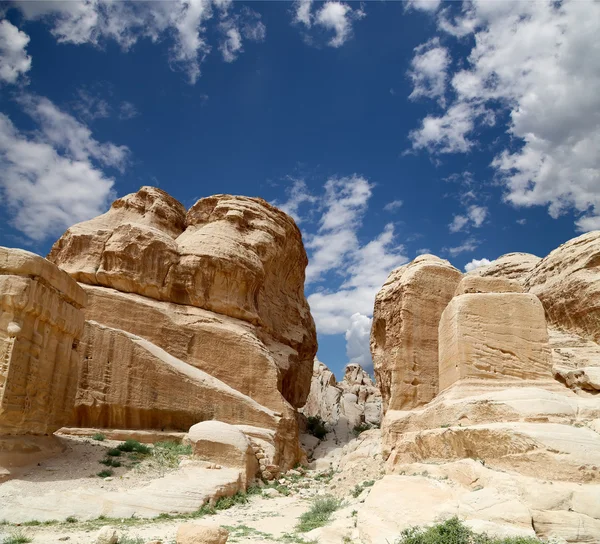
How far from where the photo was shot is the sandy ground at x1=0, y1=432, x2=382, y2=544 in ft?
30.7

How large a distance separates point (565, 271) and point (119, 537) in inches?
681

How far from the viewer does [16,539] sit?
8.79 meters

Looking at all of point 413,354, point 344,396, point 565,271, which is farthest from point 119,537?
point 344,396

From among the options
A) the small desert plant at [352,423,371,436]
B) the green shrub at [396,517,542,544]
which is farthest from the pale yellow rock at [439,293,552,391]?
the small desert plant at [352,423,371,436]

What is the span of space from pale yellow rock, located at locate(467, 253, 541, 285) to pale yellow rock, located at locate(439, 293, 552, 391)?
14.5 metres

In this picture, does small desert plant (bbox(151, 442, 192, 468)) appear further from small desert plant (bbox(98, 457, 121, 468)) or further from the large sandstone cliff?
the large sandstone cliff

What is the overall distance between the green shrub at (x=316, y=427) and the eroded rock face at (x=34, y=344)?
21.3 metres

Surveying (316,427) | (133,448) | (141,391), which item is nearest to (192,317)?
(141,391)

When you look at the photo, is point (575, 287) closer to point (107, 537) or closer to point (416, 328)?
point (416, 328)

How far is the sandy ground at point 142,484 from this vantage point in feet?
30.7

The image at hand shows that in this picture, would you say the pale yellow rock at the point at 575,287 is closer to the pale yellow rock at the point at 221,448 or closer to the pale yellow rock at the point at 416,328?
the pale yellow rock at the point at 416,328

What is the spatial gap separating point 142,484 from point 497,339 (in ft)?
29.1

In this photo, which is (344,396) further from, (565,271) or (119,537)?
(119,537)

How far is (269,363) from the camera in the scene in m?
25.1
